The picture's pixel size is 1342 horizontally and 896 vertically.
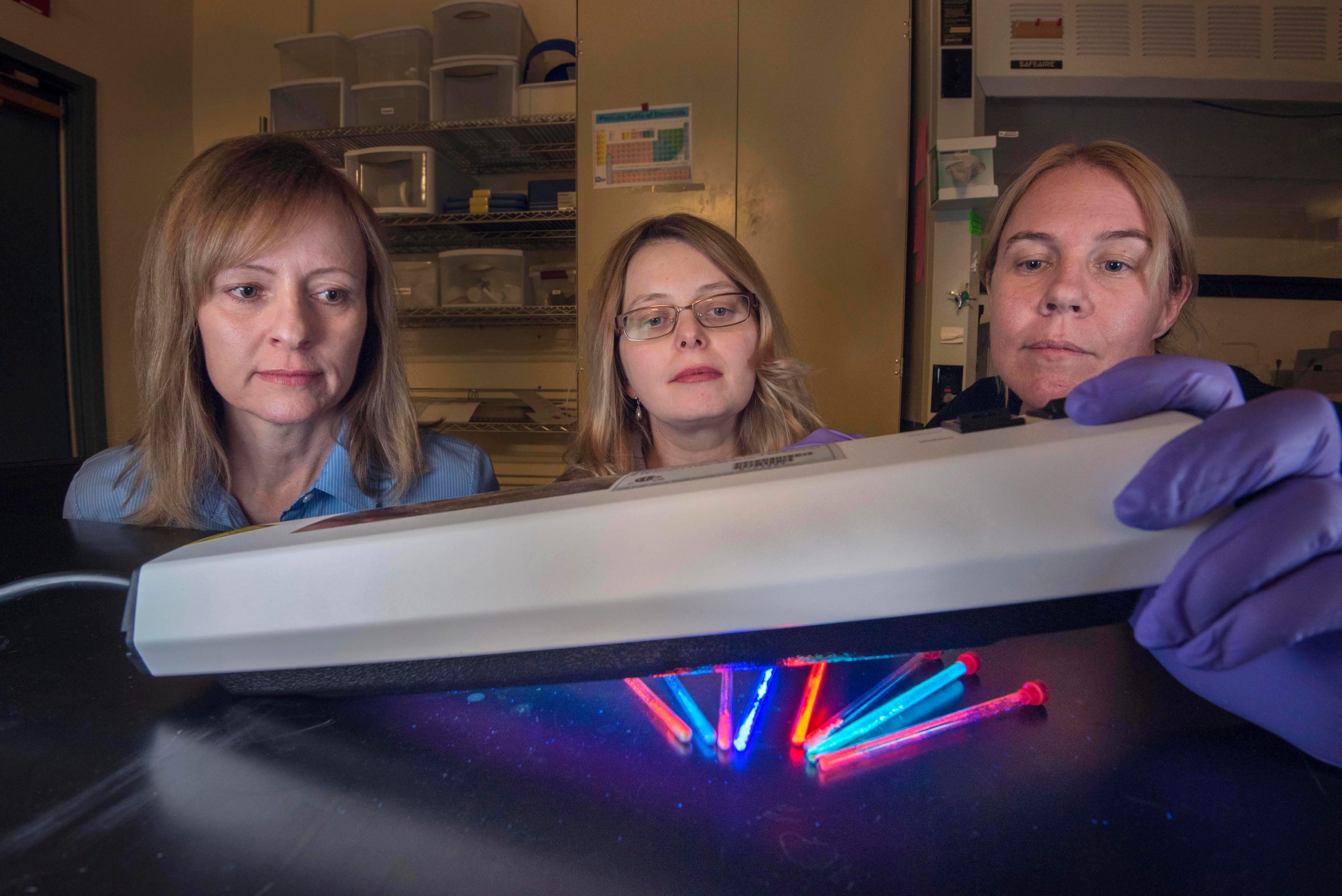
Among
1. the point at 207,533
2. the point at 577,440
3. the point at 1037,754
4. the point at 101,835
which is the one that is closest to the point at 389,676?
the point at 101,835

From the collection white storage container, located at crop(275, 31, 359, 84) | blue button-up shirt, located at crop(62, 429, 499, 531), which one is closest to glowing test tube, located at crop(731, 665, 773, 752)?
blue button-up shirt, located at crop(62, 429, 499, 531)

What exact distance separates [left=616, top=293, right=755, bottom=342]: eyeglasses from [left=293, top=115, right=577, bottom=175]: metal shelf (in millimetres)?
1482

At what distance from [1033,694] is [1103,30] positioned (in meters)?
2.17

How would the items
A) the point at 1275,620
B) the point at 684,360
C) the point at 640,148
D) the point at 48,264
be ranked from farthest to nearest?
1. the point at 48,264
2. the point at 640,148
3. the point at 684,360
4. the point at 1275,620

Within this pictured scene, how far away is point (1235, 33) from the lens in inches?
72.4

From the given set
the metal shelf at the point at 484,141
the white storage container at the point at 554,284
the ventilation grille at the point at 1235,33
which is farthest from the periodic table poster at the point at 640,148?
the ventilation grille at the point at 1235,33

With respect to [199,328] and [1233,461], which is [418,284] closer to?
[199,328]

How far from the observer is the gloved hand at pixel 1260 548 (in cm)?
29

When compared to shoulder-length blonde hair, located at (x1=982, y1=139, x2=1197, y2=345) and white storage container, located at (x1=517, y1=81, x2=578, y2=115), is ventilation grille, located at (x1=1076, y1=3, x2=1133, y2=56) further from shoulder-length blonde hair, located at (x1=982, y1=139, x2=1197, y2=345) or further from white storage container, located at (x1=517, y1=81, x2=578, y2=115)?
white storage container, located at (x1=517, y1=81, x2=578, y2=115)

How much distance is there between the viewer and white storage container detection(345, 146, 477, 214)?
7.72 feet

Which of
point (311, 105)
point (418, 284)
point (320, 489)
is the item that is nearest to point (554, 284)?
point (418, 284)

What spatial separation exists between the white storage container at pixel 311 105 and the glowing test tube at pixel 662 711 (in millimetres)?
2683

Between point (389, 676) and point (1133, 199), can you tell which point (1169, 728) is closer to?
point (389, 676)

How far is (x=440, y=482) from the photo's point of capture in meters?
1.08
